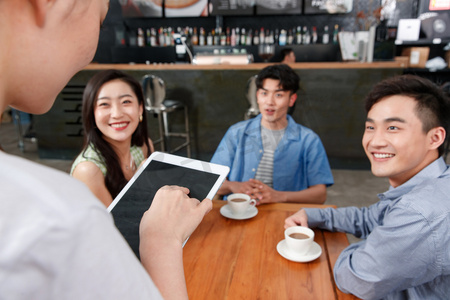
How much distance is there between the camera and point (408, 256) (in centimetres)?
97

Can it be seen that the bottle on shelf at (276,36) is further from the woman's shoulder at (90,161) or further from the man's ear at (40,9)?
the man's ear at (40,9)

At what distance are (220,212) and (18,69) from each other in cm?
113

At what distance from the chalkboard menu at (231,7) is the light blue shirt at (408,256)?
578 centimetres

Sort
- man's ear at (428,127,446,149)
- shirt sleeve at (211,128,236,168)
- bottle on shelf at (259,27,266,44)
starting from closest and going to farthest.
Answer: man's ear at (428,127,446,149) → shirt sleeve at (211,128,236,168) → bottle on shelf at (259,27,266,44)

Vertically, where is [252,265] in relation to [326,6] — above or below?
below

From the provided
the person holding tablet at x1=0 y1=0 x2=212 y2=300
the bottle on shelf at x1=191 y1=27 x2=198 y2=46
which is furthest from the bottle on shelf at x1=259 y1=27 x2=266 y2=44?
the person holding tablet at x1=0 y1=0 x2=212 y2=300

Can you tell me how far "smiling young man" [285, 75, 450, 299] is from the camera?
964mm

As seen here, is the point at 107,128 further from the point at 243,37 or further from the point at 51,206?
the point at 243,37

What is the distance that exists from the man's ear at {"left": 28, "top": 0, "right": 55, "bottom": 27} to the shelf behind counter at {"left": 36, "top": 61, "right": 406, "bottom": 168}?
11.6 feet

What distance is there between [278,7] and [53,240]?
6.49 m

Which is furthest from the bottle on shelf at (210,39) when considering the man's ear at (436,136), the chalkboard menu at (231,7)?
the man's ear at (436,136)

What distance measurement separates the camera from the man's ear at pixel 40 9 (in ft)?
1.39

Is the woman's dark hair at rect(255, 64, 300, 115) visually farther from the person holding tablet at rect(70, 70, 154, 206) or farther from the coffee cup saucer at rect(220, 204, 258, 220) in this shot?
the coffee cup saucer at rect(220, 204, 258, 220)

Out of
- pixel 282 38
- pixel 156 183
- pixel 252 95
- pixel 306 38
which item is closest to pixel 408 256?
pixel 156 183
